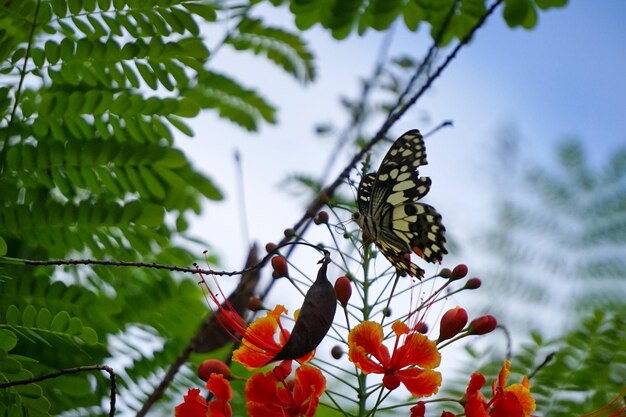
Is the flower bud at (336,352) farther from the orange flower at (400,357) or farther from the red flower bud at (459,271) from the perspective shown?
the red flower bud at (459,271)

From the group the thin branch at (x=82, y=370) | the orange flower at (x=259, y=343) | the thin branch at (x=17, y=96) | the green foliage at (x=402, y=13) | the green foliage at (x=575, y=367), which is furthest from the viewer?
the green foliage at (x=402, y=13)

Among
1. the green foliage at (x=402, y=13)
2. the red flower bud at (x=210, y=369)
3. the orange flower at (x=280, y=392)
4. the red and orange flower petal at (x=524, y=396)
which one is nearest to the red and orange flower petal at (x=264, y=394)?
the orange flower at (x=280, y=392)

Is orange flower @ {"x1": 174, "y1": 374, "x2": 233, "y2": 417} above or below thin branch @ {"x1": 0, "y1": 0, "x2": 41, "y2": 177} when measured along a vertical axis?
below

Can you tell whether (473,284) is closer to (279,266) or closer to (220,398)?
(279,266)

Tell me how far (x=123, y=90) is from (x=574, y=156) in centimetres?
213

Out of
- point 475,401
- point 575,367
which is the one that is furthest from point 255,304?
point 575,367

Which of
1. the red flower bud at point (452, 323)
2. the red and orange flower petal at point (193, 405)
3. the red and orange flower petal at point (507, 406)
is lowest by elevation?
the red and orange flower petal at point (193, 405)

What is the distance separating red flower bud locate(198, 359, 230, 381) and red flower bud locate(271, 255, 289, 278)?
16 centimetres

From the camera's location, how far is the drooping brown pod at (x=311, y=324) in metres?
1.09

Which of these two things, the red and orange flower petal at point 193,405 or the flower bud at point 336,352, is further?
the flower bud at point 336,352

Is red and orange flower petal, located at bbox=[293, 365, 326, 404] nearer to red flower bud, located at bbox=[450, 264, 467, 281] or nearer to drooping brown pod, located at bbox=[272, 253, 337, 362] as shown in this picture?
drooping brown pod, located at bbox=[272, 253, 337, 362]

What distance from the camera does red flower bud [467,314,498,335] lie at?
4.21 ft

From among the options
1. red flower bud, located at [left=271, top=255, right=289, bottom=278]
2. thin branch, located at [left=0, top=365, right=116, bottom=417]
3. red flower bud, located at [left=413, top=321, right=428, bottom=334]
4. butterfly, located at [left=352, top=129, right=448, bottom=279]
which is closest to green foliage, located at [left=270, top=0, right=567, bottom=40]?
butterfly, located at [left=352, top=129, right=448, bottom=279]

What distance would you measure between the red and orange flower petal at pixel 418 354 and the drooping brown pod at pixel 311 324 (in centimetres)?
17
